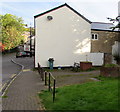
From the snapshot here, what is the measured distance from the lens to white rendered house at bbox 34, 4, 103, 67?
59.9 ft

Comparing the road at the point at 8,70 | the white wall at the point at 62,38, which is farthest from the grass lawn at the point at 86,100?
the white wall at the point at 62,38

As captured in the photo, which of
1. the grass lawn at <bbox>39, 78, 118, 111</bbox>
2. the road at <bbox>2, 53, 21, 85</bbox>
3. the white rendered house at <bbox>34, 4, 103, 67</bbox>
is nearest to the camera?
the grass lawn at <bbox>39, 78, 118, 111</bbox>

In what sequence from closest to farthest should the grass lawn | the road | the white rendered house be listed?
the grass lawn < the road < the white rendered house

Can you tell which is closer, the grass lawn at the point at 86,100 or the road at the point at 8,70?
the grass lawn at the point at 86,100

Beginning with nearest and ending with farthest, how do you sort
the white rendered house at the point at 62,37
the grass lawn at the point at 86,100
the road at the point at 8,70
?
the grass lawn at the point at 86,100 → the road at the point at 8,70 → the white rendered house at the point at 62,37

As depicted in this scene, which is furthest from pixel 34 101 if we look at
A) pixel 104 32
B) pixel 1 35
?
pixel 1 35

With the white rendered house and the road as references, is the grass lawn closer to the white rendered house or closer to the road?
the road

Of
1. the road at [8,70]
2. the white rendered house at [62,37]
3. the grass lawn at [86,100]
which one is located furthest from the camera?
the white rendered house at [62,37]

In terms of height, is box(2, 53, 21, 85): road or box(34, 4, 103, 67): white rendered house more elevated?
box(34, 4, 103, 67): white rendered house

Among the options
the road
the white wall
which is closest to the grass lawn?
the road

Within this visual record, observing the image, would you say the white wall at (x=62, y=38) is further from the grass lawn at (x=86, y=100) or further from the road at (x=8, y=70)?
the grass lawn at (x=86, y=100)

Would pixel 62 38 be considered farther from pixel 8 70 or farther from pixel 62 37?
pixel 8 70

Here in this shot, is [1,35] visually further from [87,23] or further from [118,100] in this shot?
[118,100]

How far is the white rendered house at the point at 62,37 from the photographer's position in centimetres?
1825
